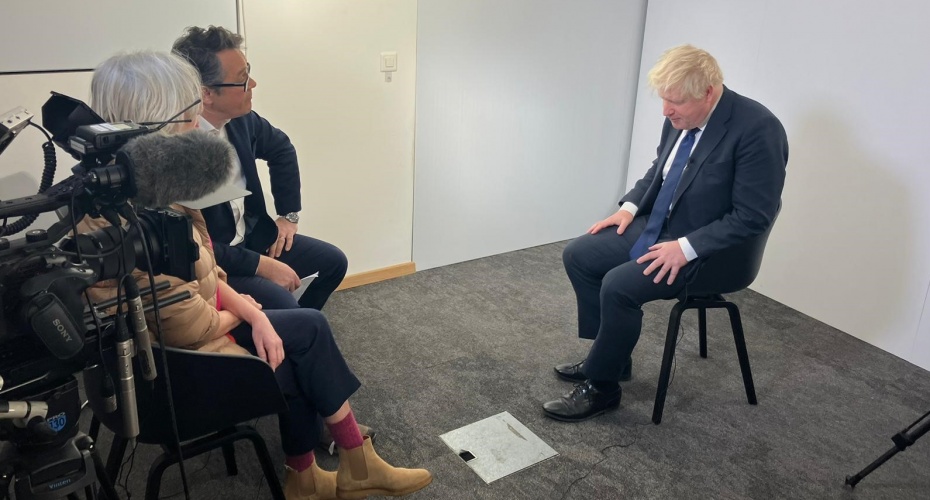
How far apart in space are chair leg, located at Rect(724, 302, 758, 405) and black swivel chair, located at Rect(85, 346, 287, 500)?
4.96 feet

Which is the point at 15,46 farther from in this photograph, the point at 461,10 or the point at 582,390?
the point at 582,390

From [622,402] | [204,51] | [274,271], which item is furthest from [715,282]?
[204,51]

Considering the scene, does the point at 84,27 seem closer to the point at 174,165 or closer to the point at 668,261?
the point at 174,165

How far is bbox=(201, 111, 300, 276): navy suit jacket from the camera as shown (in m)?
1.98

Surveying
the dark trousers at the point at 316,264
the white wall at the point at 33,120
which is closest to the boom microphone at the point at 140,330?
the dark trousers at the point at 316,264

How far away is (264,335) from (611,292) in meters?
1.10

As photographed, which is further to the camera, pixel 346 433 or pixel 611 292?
pixel 611 292

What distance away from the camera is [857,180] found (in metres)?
2.87

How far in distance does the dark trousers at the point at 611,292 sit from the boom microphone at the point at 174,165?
1.40m

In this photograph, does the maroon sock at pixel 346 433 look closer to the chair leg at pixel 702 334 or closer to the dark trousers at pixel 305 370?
the dark trousers at pixel 305 370

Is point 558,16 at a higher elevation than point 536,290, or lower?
higher

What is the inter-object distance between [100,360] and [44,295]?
20 centimetres

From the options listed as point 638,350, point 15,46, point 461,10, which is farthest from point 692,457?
point 15,46

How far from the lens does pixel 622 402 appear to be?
7.98 ft
